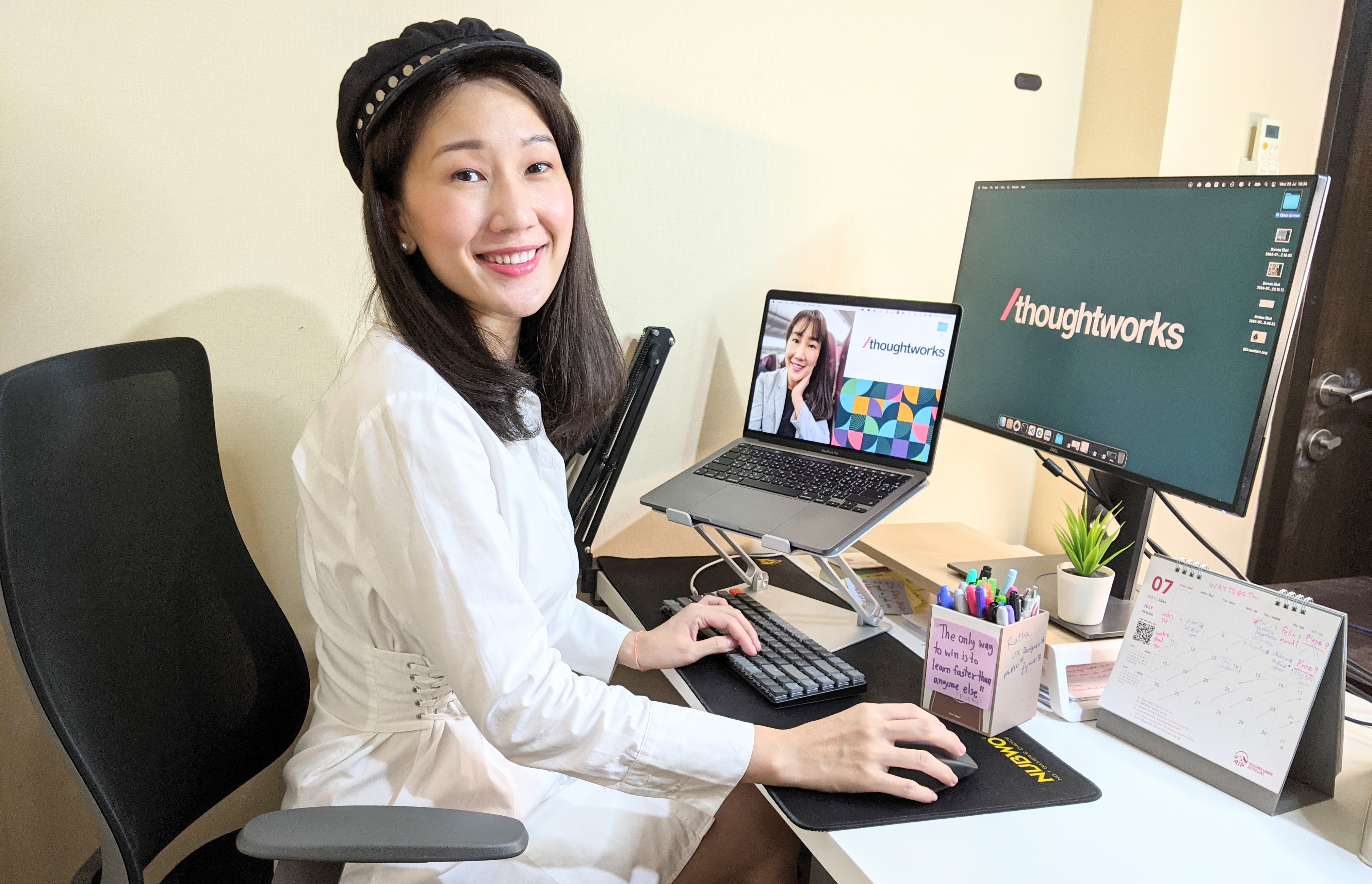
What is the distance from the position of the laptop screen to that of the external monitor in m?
0.11

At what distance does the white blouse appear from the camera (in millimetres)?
845

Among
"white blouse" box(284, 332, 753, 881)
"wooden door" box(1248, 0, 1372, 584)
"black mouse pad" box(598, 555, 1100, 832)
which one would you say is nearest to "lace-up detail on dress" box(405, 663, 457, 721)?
"white blouse" box(284, 332, 753, 881)

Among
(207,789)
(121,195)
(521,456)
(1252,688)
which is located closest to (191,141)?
(121,195)

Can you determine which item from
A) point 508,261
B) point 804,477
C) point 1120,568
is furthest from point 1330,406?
point 508,261

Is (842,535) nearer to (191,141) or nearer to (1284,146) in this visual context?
(191,141)

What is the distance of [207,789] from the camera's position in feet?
3.15

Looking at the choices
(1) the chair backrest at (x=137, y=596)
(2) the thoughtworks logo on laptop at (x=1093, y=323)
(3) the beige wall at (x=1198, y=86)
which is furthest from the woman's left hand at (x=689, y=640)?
(3) the beige wall at (x=1198, y=86)

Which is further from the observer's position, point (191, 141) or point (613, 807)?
point (191, 141)

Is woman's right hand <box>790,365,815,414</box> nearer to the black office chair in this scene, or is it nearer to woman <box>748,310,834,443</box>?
woman <box>748,310,834,443</box>

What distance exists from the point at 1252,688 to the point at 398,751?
864mm

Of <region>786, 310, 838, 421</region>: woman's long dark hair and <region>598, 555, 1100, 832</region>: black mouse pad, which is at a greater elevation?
<region>786, 310, 838, 421</region>: woman's long dark hair

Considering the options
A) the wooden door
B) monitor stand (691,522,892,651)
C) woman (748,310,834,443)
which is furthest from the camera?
the wooden door

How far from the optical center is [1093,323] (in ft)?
3.94

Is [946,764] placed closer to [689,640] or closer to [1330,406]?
[689,640]
